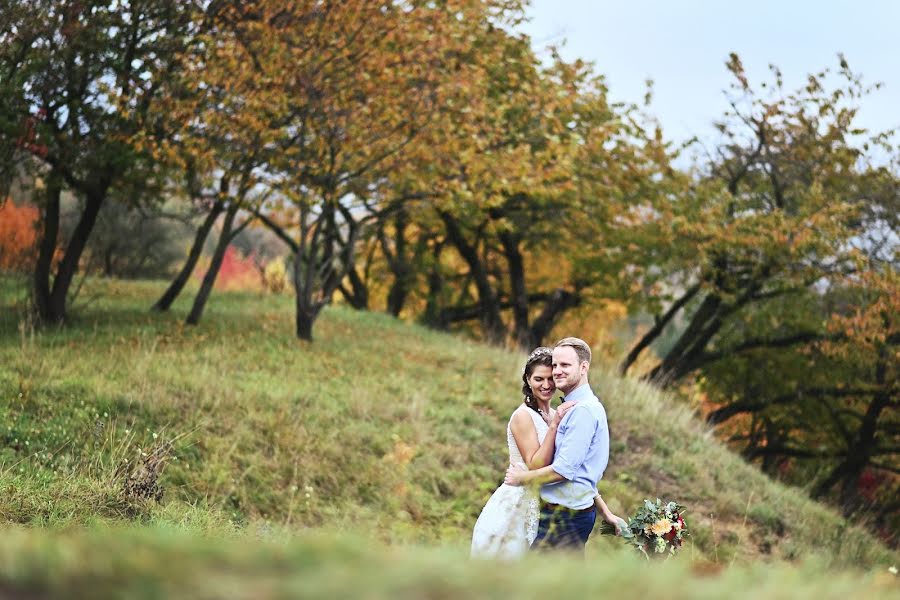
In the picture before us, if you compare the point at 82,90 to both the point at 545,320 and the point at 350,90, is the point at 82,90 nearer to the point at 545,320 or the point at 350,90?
the point at 350,90

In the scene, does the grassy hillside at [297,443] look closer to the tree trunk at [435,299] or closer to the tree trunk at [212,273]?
the tree trunk at [212,273]

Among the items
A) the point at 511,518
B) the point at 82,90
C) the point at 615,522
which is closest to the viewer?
the point at 511,518

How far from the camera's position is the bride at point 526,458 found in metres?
5.04

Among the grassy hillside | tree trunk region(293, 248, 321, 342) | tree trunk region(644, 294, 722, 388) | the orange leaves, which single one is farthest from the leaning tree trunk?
tree trunk region(644, 294, 722, 388)

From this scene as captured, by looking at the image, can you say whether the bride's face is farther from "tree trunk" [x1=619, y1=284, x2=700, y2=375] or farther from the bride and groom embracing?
"tree trunk" [x1=619, y1=284, x2=700, y2=375]

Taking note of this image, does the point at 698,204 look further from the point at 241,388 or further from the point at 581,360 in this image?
the point at 581,360

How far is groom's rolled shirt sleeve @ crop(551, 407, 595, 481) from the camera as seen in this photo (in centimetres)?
495

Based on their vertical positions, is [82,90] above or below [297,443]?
above

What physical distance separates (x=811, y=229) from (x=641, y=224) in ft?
14.0

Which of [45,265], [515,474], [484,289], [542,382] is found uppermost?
[484,289]

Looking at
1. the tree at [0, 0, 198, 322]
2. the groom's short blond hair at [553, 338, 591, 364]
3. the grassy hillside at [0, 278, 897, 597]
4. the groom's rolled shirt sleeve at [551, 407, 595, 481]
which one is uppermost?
the tree at [0, 0, 198, 322]

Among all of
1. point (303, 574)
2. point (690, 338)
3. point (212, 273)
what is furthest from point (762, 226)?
point (303, 574)

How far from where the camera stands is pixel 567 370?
16.5ft

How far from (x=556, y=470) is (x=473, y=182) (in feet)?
37.3
